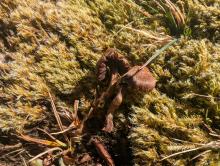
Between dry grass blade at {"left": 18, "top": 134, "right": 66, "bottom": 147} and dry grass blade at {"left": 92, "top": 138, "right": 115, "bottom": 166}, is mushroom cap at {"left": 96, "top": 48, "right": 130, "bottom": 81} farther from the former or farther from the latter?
dry grass blade at {"left": 18, "top": 134, "right": 66, "bottom": 147}

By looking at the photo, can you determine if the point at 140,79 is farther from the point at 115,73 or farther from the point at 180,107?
the point at 180,107

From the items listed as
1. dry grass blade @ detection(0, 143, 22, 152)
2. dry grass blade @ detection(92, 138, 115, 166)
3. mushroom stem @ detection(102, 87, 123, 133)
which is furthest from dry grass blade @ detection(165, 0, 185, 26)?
dry grass blade @ detection(0, 143, 22, 152)

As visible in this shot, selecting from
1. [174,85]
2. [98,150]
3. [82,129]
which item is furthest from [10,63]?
[174,85]

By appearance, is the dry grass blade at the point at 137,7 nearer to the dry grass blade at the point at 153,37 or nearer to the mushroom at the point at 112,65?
the dry grass blade at the point at 153,37

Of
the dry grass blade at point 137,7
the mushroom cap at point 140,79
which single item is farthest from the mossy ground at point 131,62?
the mushroom cap at point 140,79

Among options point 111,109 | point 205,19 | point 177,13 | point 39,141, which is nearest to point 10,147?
point 39,141

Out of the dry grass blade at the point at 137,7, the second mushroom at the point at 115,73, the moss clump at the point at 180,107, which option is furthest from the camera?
the dry grass blade at the point at 137,7

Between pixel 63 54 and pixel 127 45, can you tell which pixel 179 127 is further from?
pixel 63 54
